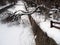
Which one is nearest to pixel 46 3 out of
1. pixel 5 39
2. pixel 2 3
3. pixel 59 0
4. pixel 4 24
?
pixel 59 0

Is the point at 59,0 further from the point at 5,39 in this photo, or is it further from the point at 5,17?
the point at 5,17

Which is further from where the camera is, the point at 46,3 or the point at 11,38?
the point at 46,3

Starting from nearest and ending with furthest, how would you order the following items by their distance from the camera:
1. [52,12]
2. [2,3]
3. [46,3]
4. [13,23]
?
[52,12]
[46,3]
[13,23]
[2,3]

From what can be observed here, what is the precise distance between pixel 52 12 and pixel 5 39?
17.6ft

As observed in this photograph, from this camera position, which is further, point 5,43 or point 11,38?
point 11,38

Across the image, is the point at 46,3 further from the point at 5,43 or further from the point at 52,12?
the point at 5,43

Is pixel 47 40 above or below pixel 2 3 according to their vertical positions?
above

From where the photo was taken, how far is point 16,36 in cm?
1523

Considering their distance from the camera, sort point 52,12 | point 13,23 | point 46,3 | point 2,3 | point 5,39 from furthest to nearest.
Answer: point 2,3 → point 13,23 → point 46,3 → point 5,39 → point 52,12

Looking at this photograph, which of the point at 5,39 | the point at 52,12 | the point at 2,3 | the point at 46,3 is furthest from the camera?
the point at 2,3

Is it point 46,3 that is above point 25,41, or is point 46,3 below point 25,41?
above

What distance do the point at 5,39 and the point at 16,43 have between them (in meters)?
1.78

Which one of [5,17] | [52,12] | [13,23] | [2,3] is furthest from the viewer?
[2,3]

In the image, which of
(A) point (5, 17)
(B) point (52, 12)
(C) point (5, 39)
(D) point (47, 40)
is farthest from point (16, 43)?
(A) point (5, 17)
